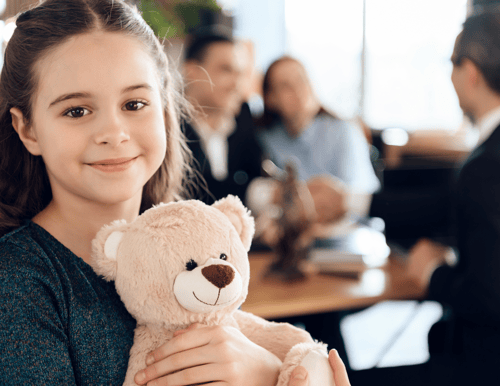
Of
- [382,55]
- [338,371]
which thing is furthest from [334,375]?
[382,55]

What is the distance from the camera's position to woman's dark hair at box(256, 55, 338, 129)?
296 centimetres

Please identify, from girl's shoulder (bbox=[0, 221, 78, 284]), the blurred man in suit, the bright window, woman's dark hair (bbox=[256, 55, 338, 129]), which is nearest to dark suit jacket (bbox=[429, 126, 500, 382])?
the blurred man in suit

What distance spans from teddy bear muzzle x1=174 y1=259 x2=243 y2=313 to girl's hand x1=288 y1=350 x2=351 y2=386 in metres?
0.14

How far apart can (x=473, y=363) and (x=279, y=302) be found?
1.92 ft

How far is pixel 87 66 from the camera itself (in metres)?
0.72

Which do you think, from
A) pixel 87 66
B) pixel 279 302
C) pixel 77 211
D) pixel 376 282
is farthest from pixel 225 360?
pixel 376 282

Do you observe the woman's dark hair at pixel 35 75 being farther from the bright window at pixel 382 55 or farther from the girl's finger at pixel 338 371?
the bright window at pixel 382 55

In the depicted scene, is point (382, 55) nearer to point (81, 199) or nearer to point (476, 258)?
point (476, 258)

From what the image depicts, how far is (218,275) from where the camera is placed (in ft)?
1.99

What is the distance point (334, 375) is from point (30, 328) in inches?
17.3

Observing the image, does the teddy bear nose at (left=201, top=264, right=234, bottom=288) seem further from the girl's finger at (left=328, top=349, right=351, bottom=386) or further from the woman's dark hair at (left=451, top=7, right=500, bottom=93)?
the woman's dark hair at (left=451, top=7, right=500, bottom=93)

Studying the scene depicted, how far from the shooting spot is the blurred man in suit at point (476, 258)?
4.42 feet

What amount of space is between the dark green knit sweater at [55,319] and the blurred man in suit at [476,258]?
1.07 metres

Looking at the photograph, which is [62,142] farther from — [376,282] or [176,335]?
[376,282]
